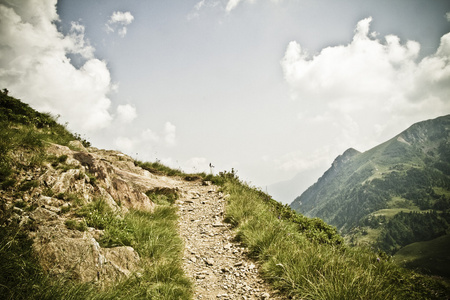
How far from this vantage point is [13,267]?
9.96 ft

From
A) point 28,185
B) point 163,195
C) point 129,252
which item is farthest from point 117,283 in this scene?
point 163,195

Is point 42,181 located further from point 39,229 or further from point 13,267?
point 13,267

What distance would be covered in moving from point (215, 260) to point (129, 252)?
260cm

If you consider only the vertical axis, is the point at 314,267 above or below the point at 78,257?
below

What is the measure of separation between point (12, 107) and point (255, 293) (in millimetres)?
13046

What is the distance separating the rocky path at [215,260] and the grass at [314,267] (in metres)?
0.38

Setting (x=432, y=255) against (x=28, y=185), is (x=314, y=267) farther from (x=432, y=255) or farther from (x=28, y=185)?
(x=432, y=255)

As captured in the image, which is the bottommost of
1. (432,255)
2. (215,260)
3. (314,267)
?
(432,255)

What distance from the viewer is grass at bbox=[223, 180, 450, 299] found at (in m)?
3.87

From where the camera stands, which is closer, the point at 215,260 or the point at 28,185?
the point at 28,185

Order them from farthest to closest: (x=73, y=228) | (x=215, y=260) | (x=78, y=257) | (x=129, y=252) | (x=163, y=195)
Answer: (x=163, y=195), (x=215, y=260), (x=129, y=252), (x=73, y=228), (x=78, y=257)

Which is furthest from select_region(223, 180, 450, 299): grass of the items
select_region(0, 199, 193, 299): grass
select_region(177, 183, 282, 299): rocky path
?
select_region(0, 199, 193, 299): grass

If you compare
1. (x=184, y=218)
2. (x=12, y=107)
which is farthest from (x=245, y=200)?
(x=12, y=107)

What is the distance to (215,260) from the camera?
6188 mm
